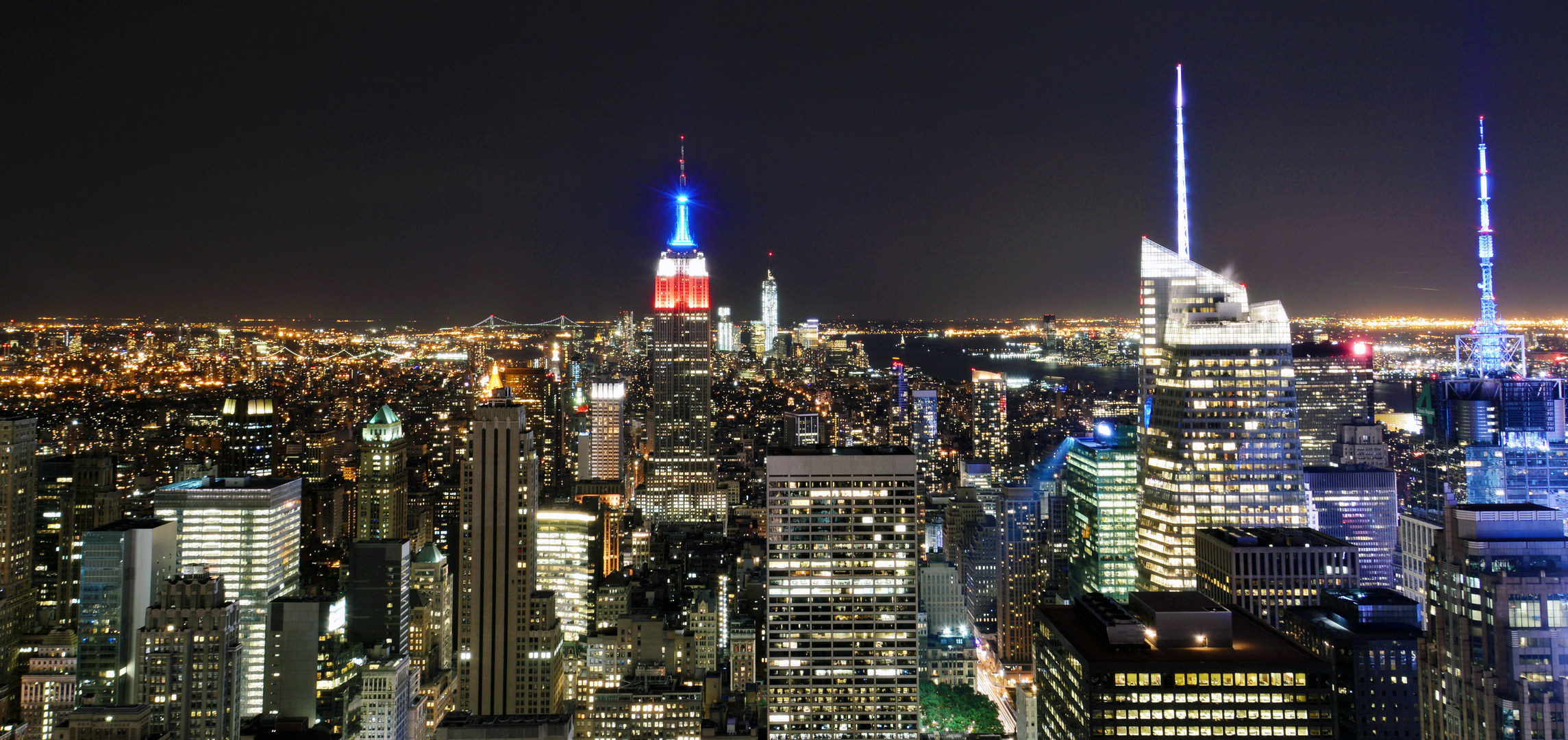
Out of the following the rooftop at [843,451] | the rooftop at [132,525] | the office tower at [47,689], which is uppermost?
the rooftop at [843,451]

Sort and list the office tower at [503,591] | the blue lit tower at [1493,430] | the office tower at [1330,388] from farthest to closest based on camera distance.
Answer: the office tower at [1330,388], the office tower at [503,591], the blue lit tower at [1493,430]

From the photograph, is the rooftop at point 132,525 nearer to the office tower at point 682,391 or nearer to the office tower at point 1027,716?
the office tower at point 1027,716

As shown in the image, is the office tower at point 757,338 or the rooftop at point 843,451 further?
the office tower at point 757,338

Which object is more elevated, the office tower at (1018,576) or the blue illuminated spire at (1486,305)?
the blue illuminated spire at (1486,305)

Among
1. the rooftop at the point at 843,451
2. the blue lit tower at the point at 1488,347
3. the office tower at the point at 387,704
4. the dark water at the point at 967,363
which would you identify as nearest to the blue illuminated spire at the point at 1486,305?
the blue lit tower at the point at 1488,347

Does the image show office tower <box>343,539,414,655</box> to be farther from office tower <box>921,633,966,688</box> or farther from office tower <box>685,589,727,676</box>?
office tower <box>921,633,966,688</box>

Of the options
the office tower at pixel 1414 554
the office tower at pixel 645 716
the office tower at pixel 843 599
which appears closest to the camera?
the office tower at pixel 843 599

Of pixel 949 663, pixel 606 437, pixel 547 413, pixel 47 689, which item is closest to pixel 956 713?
pixel 949 663

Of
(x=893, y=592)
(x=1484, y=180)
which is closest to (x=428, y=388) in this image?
(x=893, y=592)
